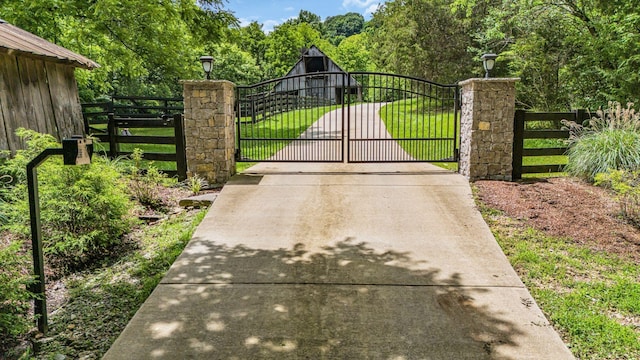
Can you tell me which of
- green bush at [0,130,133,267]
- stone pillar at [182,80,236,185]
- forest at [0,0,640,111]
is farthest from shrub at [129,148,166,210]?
forest at [0,0,640,111]

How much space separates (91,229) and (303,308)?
270cm

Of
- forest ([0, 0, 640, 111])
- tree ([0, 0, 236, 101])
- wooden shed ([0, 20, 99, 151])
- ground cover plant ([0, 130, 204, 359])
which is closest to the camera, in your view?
ground cover plant ([0, 130, 204, 359])

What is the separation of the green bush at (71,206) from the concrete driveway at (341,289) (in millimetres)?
→ 975

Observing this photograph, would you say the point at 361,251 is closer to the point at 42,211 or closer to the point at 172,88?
the point at 42,211

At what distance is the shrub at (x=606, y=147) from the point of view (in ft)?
21.8

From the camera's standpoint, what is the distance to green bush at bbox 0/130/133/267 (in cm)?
450

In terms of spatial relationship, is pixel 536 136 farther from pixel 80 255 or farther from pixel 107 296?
pixel 80 255

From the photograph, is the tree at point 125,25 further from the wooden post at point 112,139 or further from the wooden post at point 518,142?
the wooden post at point 518,142

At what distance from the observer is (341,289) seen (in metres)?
3.87

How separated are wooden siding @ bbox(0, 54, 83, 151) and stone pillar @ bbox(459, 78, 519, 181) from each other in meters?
7.11

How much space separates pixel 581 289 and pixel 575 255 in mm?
825

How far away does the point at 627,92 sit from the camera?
34.3ft

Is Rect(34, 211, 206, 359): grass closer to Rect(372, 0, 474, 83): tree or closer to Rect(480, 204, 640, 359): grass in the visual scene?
Rect(480, 204, 640, 359): grass

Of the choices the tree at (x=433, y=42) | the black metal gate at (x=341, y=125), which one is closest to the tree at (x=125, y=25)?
the black metal gate at (x=341, y=125)
